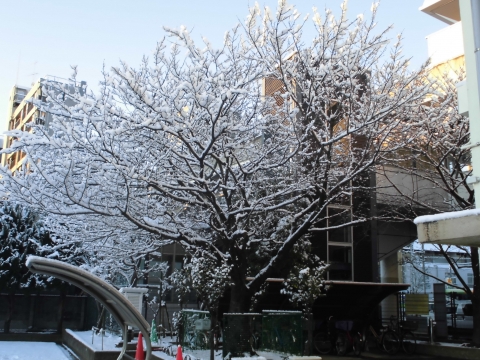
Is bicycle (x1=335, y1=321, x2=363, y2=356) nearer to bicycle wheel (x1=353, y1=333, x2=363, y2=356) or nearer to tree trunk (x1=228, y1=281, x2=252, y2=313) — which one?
bicycle wheel (x1=353, y1=333, x2=363, y2=356)

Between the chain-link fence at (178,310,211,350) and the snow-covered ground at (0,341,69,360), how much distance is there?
18.6ft

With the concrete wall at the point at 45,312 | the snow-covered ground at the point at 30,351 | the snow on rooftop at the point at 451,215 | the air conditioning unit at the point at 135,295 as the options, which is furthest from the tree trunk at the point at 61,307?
the snow on rooftop at the point at 451,215

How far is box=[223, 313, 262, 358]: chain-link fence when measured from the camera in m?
10.2

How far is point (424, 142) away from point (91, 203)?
10399 mm

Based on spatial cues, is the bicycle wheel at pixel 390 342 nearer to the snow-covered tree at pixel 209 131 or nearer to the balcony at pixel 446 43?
the snow-covered tree at pixel 209 131

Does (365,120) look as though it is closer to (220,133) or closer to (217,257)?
(220,133)

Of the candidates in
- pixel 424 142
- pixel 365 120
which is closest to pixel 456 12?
pixel 424 142

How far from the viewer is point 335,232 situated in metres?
19.6

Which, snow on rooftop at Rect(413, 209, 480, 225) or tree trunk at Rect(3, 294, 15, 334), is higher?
snow on rooftop at Rect(413, 209, 480, 225)

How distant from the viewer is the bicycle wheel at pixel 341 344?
50.3 ft

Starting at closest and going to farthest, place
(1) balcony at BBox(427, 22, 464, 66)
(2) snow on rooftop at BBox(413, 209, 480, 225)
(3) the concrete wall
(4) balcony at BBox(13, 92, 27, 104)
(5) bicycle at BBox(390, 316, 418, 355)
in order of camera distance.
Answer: (2) snow on rooftop at BBox(413, 209, 480, 225) → (5) bicycle at BBox(390, 316, 418, 355) → (3) the concrete wall → (1) balcony at BBox(427, 22, 464, 66) → (4) balcony at BBox(13, 92, 27, 104)

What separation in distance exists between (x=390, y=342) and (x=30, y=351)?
38.0ft

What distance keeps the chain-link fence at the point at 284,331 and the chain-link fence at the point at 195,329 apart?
Result: 129 centimetres

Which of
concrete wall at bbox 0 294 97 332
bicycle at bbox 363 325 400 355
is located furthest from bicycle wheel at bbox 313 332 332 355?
concrete wall at bbox 0 294 97 332
